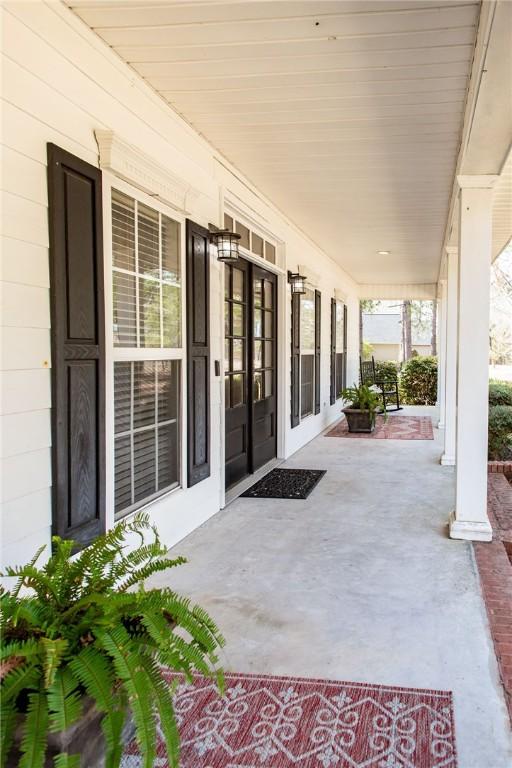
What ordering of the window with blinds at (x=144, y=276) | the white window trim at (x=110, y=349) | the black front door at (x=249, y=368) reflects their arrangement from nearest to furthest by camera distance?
the white window trim at (x=110, y=349) < the window with blinds at (x=144, y=276) < the black front door at (x=249, y=368)

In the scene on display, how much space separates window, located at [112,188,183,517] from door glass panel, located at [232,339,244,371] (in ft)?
4.72

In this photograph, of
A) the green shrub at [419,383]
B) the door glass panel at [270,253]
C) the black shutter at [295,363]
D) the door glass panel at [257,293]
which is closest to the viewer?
the door glass panel at [257,293]

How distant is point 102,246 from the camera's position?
288cm

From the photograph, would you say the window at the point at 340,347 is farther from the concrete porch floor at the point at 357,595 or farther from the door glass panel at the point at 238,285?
the concrete porch floor at the point at 357,595

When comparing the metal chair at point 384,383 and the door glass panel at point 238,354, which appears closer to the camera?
the door glass panel at point 238,354

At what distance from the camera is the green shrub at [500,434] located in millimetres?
6496

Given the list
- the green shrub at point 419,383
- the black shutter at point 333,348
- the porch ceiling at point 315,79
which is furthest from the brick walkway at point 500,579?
the green shrub at point 419,383

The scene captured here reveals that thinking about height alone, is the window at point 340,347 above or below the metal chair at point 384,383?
above

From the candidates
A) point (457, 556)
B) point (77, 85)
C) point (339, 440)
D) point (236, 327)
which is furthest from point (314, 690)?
point (339, 440)

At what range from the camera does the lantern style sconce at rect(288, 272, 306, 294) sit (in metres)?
6.99

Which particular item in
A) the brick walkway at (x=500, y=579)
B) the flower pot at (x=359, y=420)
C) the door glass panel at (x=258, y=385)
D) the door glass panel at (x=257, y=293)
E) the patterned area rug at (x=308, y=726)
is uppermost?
the door glass panel at (x=257, y=293)

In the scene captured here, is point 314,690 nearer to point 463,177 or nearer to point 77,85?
point 77,85

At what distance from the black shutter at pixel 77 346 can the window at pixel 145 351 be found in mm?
351

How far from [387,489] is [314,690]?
3376 mm
